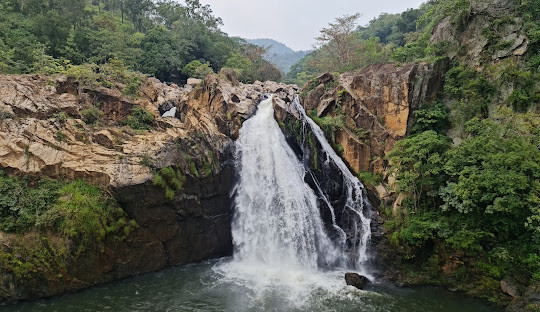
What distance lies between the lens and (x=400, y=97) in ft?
64.4

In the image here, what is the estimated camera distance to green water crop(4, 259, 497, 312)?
12.7 m

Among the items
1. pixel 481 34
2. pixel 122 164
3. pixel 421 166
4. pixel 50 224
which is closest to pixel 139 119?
pixel 122 164

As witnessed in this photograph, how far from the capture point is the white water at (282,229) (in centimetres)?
1555

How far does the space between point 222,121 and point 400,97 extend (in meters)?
12.4

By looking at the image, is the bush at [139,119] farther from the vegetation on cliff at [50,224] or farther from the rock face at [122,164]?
the vegetation on cliff at [50,224]

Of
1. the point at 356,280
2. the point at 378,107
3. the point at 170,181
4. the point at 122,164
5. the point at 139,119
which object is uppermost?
the point at 378,107

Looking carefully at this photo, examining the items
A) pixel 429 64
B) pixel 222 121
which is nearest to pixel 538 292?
pixel 429 64

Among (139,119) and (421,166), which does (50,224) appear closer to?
(139,119)

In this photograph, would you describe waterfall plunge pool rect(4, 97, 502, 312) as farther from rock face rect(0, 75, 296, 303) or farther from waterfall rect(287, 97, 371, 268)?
rock face rect(0, 75, 296, 303)

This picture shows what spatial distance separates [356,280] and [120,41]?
1289 inches

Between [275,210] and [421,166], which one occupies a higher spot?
[421,166]

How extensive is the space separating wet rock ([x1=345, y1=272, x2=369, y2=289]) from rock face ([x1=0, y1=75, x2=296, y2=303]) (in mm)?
7740

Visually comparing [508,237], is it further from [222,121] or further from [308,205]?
[222,121]

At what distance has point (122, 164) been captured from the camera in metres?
15.5
